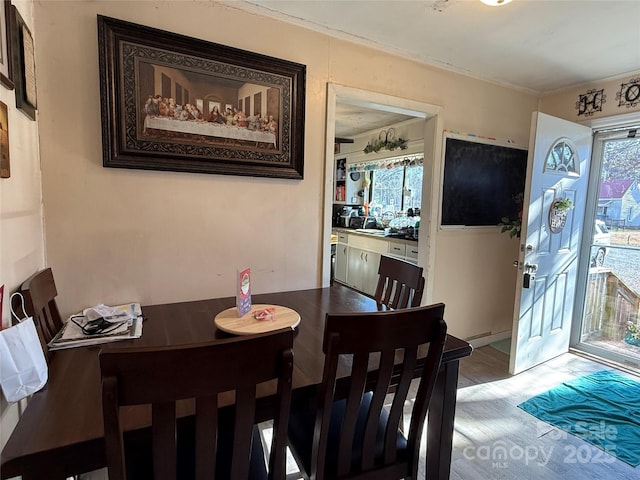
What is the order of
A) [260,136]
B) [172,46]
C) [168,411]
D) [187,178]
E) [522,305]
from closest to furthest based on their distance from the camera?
[168,411] < [172,46] < [187,178] < [260,136] < [522,305]

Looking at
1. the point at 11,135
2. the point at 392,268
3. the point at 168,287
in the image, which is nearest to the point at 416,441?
the point at 392,268

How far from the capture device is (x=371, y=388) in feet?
3.58

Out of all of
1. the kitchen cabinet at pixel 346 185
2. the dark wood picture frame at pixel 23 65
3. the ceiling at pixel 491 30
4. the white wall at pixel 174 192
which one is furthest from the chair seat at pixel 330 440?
the kitchen cabinet at pixel 346 185

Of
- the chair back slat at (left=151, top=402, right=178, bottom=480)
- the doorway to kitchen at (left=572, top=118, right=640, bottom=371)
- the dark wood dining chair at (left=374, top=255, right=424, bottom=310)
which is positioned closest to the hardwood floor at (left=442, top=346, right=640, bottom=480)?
the doorway to kitchen at (left=572, top=118, right=640, bottom=371)

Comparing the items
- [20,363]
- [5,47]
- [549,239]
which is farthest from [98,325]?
[549,239]

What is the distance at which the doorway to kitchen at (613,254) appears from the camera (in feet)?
9.14

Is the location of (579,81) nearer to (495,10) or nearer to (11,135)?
(495,10)

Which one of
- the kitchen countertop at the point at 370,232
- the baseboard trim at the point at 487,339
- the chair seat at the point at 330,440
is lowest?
the baseboard trim at the point at 487,339

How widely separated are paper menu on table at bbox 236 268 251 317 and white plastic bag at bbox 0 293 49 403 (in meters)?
0.66

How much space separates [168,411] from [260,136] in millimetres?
1558

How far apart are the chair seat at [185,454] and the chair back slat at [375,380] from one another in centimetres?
22

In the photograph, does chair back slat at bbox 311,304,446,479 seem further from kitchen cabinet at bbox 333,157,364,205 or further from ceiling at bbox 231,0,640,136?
kitchen cabinet at bbox 333,157,364,205

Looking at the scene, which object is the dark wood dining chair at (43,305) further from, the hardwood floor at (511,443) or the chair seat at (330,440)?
the chair seat at (330,440)

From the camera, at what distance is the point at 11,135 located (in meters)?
1.15
